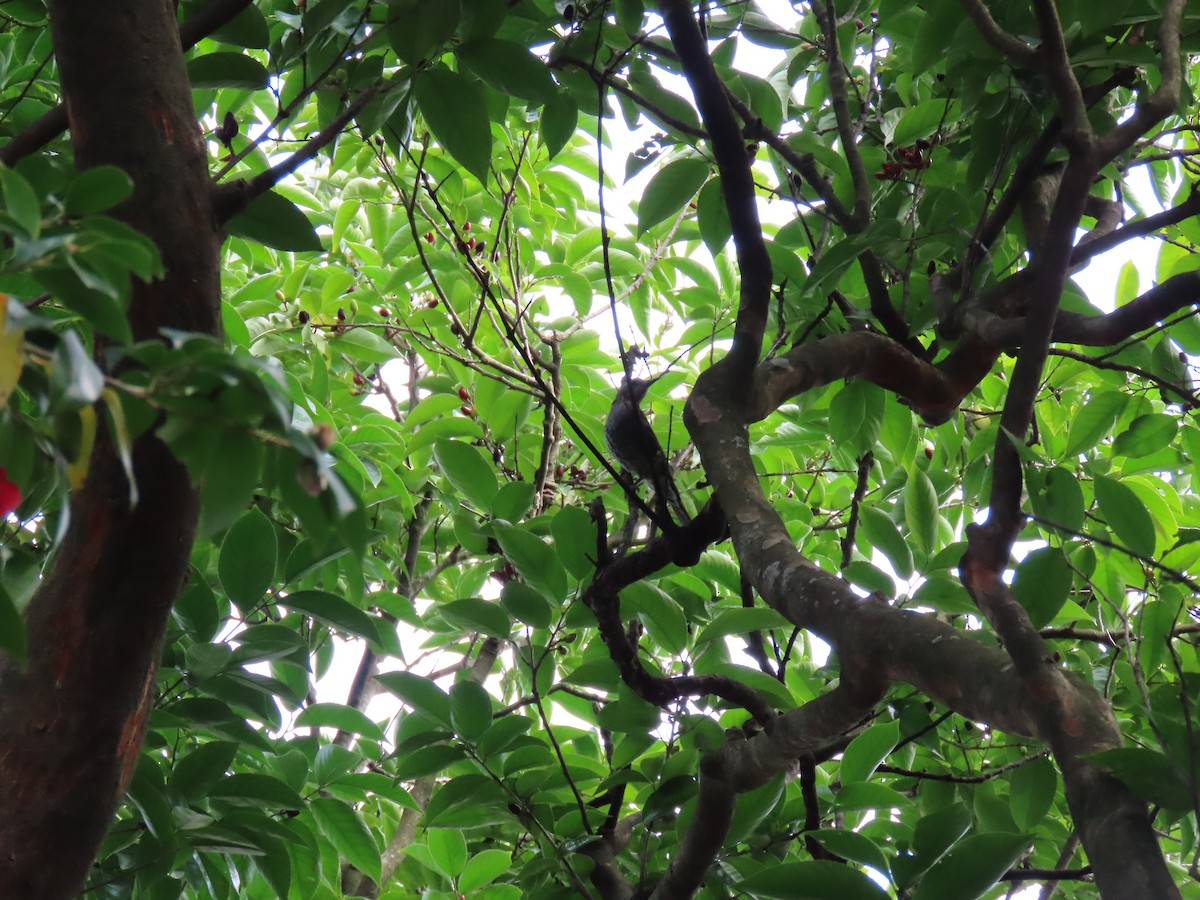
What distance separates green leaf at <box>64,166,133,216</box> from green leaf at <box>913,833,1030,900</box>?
1174mm

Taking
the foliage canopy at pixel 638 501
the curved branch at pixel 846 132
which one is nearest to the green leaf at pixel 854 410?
the foliage canopy at pixel 638 501

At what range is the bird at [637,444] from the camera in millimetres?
1501

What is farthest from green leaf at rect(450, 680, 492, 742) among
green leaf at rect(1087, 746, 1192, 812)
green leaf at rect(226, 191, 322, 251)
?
green leaf at rect(1087, 746, 1192, 812)

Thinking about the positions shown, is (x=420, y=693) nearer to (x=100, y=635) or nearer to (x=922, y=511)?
(x=100, y=635)

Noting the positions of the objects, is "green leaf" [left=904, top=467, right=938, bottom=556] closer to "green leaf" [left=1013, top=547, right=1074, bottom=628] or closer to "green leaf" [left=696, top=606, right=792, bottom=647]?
"green leaf" [left=696, top=606, right=792, bottom=647]

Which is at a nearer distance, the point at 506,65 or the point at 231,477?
the point at 231,477

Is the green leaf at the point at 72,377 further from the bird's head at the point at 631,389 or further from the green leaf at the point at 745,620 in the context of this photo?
the green leaf at the point at 745,620

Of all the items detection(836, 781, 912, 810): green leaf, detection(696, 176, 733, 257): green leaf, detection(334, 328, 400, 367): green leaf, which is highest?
→ detection(334, 328, 400, 367): green leaf

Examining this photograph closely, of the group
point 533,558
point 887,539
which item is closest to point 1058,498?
point 887,539

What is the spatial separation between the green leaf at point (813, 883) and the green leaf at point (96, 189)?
3.43 feet

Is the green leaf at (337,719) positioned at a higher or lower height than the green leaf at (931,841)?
higher

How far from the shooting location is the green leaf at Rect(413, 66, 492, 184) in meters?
1.44

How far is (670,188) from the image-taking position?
1.80m

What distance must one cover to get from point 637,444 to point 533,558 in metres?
0.24
